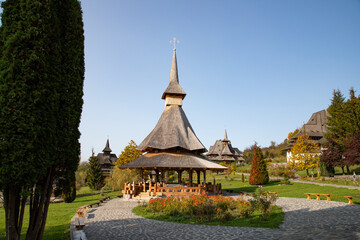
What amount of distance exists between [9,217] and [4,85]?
3083 mm

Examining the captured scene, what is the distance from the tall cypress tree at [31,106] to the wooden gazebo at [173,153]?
40.0 feet

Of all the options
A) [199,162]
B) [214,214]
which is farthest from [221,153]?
[214,214]

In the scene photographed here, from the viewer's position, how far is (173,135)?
21.2 m

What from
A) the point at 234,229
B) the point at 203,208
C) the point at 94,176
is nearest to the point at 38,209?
the point at 234,229

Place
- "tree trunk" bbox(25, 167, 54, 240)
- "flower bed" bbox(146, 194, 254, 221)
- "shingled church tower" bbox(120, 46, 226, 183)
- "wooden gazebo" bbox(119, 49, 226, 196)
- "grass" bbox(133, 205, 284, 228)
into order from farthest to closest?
1. "shingled church tower" bbox(120, 46, 226, 183)
2. "wooden gazebo" bbox(119, 49, 226, 196)
3. "flower bed" bbox(146, 194, 254, 221)
4. "grass" bbox(133, 205, 284, 228)
5. "tree trunk" bbox(25, 167, 54, 240)

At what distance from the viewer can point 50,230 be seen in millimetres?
9391

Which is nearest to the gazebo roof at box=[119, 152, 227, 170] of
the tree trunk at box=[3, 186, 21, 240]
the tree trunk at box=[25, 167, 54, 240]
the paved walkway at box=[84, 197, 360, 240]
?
the paved walkway at box=[84, 197, 360, 240]

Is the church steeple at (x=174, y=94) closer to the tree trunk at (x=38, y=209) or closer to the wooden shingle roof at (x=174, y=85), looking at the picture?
the wooden shingle roof at (x=174, y=85)

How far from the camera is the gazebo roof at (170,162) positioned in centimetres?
1816

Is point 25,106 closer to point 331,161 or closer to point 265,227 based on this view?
point 265,227

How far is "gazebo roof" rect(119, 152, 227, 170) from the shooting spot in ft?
59.6

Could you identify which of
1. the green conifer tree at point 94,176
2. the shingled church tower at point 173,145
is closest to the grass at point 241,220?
the shingled church tower at point 173,145

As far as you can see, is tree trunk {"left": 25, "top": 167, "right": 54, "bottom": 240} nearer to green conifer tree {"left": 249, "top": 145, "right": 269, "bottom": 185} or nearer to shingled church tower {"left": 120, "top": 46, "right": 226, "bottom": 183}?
shingled church tower {"left": 120, "top": 46, "right": 226, "bottom": 183}

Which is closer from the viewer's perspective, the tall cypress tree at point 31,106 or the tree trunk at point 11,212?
the tall cypress tree at point 31,106
